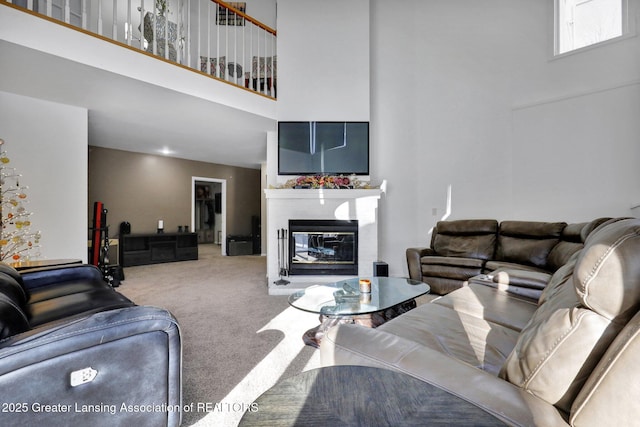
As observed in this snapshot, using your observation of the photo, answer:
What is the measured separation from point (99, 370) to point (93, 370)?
18mm

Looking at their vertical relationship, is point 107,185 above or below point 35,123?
below

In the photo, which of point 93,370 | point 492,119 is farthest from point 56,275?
point 492,119

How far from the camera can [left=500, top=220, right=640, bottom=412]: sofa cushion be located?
2.07ft

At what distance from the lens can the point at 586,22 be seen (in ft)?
12.3

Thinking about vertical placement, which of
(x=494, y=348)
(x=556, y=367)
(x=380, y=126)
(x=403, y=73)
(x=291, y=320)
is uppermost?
(x=403, y=73)

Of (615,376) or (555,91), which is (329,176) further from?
(615,376)

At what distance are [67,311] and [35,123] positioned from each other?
9.99 feet

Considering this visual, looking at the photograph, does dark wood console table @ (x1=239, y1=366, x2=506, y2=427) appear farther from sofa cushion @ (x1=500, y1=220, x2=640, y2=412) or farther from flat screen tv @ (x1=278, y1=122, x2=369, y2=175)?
flat screen tv @ (x1=278, y1=122, x2=369, y2=175)

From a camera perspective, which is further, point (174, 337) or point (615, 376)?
point (174, 337)

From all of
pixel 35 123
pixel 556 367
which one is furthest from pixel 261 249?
pixel 556 367

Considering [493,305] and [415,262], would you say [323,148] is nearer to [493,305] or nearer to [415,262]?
[415,262]

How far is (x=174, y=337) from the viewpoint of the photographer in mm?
1132

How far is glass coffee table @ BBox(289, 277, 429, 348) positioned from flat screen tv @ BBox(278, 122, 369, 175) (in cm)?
206

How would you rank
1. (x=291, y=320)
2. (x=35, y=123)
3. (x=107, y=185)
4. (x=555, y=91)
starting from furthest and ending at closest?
(x=107, y=185) < (x=555, y=91) < (x=35, y=123) < (x=291, y=320)
